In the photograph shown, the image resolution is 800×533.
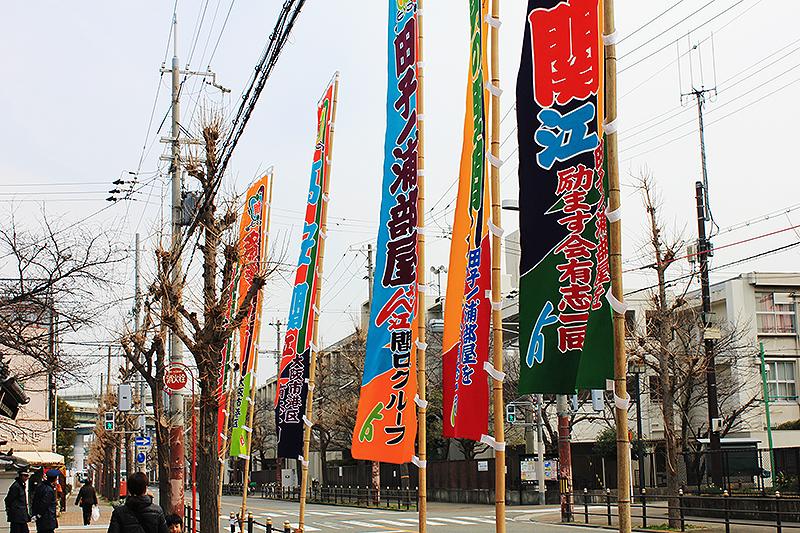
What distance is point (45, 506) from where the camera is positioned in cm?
1823

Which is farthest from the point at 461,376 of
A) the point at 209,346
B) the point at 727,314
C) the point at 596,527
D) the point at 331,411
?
the point at 331,411

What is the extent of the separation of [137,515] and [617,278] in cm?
498

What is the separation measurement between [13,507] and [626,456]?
13.3m

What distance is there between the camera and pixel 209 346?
17859 mm

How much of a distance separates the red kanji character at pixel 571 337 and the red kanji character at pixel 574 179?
1294mm

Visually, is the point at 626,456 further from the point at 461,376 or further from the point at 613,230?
the point at 461,376

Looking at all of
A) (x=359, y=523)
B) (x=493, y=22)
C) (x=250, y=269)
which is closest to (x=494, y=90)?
(x=493, y=22)

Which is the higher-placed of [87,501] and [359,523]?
[87,501]

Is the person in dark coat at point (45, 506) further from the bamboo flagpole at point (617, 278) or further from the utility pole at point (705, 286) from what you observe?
the utility pole at point (705, 286)

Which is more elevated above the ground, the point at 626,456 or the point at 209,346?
the point at 209,346

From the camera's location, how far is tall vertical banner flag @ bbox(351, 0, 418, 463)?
41.0 ft

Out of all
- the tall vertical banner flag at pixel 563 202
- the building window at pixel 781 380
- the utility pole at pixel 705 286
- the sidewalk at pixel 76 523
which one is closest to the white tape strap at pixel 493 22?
the tall vertical banner flag at pixel 563 202

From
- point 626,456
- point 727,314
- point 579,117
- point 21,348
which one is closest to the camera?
point 626,456

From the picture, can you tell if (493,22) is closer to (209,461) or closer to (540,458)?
(209,461)
